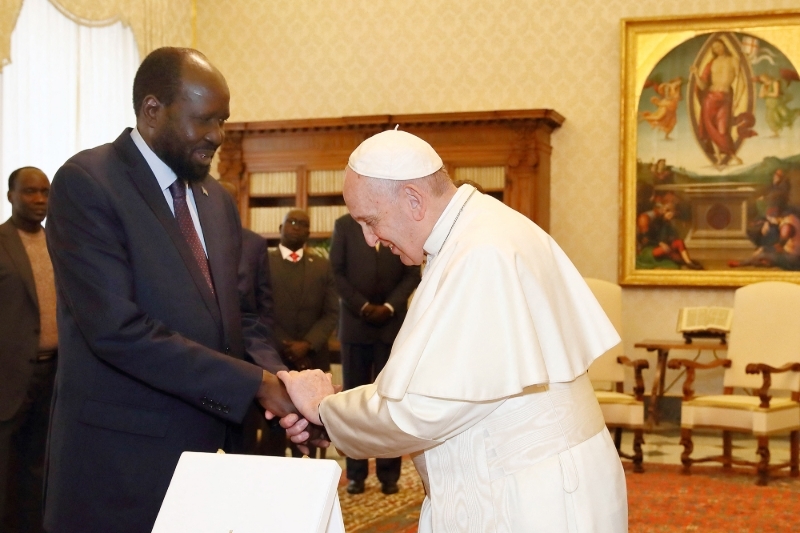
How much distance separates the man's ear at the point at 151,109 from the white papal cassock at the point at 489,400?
897mm

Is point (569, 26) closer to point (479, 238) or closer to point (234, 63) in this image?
point (234, 63)

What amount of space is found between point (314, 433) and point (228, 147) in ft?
27.5

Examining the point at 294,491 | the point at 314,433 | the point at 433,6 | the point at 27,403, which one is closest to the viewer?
the point at 294,491

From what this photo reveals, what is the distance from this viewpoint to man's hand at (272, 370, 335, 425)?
2820 mm

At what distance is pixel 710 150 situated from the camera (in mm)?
10195

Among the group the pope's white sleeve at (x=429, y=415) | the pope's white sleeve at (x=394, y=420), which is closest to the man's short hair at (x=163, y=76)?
the pope's white sleeve at (x=394, y=420)

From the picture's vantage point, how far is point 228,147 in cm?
1105

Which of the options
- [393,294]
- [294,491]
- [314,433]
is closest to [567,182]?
Answer: [393,294]

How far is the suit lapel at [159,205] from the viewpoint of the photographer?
2.73 m

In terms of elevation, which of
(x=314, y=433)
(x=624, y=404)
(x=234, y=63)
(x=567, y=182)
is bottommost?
(x=624, y=404)

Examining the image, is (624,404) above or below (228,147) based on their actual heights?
below

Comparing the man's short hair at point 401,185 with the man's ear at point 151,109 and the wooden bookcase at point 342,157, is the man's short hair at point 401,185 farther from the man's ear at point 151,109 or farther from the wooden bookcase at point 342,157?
the wooden bookcase at point 342,157

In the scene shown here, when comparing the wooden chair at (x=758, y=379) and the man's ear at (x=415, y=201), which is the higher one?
the man's ear at (x=415, y=201)

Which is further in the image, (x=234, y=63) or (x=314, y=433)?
(x=234, y=63)
